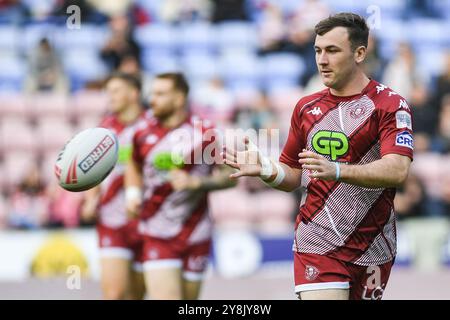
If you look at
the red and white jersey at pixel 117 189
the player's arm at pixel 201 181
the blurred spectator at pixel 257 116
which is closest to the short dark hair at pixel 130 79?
the red and white jersey at pixel 117 189

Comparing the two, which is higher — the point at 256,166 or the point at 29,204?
the point at 29,204

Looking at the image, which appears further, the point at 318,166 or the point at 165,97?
the point at 165,97

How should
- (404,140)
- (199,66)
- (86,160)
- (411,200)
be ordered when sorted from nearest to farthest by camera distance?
(404,140) < (86,160) < (411,200) < (199,66)

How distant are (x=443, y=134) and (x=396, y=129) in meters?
8.92

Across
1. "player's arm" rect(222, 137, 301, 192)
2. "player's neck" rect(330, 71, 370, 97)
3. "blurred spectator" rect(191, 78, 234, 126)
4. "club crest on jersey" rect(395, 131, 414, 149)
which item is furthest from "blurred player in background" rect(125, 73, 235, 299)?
"blurred spectator" rect(191, 78, 234, 126)

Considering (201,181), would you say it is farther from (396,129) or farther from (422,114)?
(422,114)

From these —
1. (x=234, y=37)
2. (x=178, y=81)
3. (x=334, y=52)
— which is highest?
(x=234, y=37)

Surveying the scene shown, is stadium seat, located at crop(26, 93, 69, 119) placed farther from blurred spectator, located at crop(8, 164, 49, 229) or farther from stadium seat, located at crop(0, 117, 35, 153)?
blurred spectator, located at crop(8, 164, 49, 229)

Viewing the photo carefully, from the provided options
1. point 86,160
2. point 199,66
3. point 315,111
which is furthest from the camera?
point 199,66

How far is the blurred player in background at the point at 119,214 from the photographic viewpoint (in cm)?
828

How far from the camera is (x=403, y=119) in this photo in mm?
5301

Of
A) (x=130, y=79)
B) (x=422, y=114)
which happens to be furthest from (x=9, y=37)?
(x=130, y=79)

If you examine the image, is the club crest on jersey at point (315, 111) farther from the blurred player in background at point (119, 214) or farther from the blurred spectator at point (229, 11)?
the blurred spectator at point (229, 11)

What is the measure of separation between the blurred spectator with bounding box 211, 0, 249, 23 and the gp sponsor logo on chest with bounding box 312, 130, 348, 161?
9.88 m
